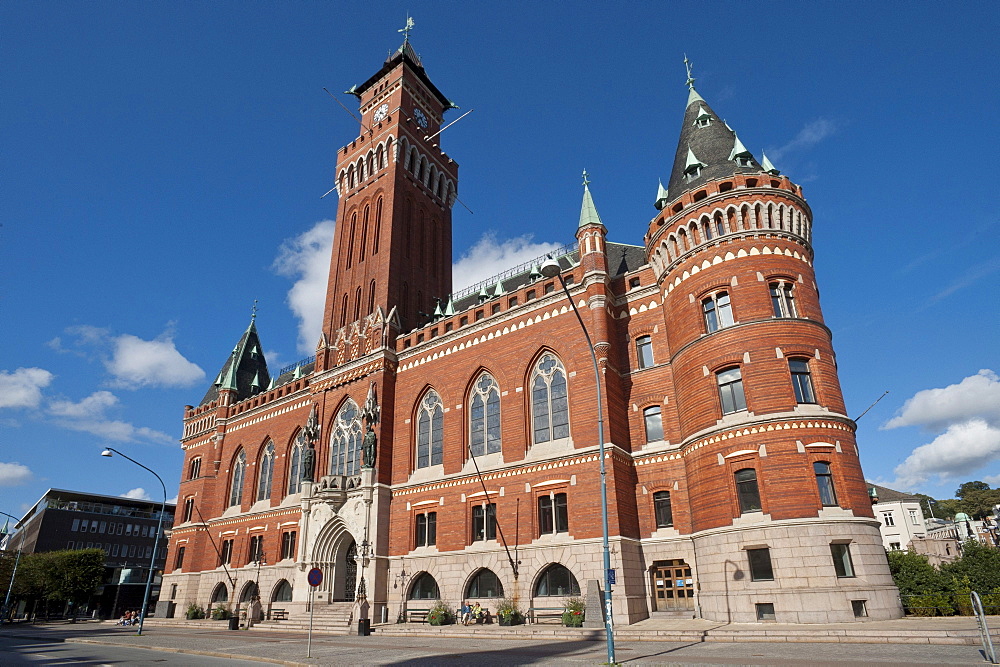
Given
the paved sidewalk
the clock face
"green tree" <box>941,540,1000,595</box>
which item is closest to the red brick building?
the paved sidewalk

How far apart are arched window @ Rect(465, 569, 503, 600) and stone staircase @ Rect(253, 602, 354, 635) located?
6.49 m

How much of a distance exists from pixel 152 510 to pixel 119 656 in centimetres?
9576

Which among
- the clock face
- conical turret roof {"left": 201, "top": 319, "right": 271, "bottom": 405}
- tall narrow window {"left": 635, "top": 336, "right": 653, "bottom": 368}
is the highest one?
the clock face

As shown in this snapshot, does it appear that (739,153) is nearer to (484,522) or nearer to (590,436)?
(590,436)

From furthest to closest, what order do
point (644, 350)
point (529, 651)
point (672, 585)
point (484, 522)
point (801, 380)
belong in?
point (484, 522)
point (644, 350)
point (672, 585)
point (801, 380)
point (529, 651)

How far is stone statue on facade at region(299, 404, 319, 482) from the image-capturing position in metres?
41.0

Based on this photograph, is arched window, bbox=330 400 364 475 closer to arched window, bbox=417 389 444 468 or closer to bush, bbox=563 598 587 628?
arched window, bbox=417 389 444 468

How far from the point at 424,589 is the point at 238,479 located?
23683 millimetres

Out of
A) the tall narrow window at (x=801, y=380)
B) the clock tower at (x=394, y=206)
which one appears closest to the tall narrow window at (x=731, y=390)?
the tall narrow window at (x=801, y=380)

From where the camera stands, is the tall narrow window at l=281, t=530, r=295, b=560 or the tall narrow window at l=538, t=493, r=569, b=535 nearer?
the tall narrow window at l=538, t=493, r=569, b=535

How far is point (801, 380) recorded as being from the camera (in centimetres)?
2556

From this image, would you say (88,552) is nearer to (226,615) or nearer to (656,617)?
(226,615)

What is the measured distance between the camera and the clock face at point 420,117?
53.6m

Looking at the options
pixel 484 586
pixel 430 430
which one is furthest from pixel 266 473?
pixel 484 586
